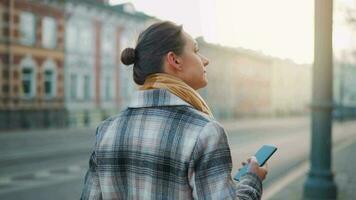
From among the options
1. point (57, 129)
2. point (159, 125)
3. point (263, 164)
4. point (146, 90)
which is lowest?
point (57, 129)

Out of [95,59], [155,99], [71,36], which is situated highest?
[71,36]

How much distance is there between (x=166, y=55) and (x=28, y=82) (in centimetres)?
3168

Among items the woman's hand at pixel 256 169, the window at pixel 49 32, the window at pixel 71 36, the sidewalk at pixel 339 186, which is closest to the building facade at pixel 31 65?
the window at pixel 49 32

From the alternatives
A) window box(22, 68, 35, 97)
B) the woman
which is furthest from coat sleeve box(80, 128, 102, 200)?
window box(22, 68, 35, 97)

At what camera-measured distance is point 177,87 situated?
5.86 ft

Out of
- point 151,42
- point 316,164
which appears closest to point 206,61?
point 151,42

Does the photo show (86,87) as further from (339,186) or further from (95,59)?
(339,186)

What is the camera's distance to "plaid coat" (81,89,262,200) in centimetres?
163

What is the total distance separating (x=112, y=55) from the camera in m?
39.2

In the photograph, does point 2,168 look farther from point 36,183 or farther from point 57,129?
point 57,129

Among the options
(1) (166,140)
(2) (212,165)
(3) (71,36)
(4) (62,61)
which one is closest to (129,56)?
(1) (166,140)

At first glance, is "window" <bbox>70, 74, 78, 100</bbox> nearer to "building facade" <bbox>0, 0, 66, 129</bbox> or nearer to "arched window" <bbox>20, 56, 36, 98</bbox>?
"building facade" <bbox>0, 0, 66, 129</bbox>

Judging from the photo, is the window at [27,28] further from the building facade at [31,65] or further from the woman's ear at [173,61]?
the woman's ear at [173,61]

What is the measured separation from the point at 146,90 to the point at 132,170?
279 mm
